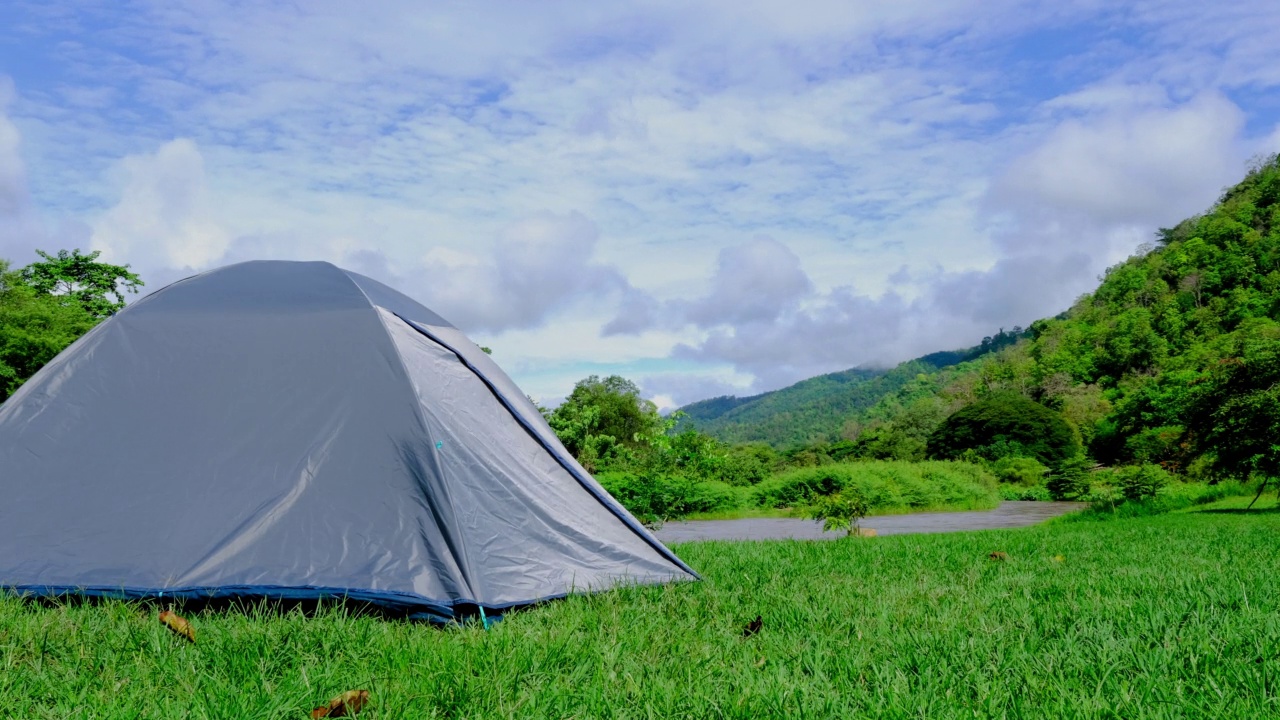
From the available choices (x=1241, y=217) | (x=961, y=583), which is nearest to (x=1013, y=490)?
(x=961, y=583)

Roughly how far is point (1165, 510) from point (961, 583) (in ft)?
33.8

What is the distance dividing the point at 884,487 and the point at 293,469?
17.3 metres

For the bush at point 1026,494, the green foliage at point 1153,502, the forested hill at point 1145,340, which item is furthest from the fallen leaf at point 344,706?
the bush at point 1026,494

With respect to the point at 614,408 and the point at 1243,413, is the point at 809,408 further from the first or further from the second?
the point at 1243,413

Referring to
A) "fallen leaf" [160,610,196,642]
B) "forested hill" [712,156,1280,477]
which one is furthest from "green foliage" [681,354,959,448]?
"fallen leaf" [160,610,196,642]

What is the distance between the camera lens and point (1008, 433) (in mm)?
30734

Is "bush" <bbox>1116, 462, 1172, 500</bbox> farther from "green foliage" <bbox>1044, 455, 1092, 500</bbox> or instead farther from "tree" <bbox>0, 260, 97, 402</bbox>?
"tree" <bbox>0, 260, 97, 402</bbox>

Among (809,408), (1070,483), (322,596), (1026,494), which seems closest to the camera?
(322,596)

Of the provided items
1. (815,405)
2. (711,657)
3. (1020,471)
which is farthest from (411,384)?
(815,405)

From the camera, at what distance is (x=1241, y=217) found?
4162 centimetres

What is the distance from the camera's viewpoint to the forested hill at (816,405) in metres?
→ 59.2

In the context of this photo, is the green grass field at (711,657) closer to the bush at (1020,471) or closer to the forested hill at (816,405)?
the bush at (1020,471)

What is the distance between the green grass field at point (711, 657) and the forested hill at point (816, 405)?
41.1 m

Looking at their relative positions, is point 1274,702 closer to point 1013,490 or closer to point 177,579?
point 177,579
